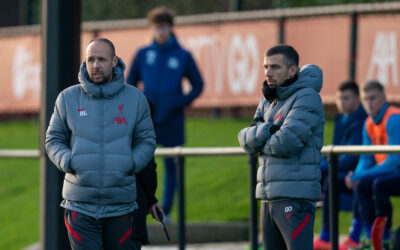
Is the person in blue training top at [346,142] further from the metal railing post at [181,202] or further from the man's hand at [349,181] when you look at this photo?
the metal railing post at [181,202]

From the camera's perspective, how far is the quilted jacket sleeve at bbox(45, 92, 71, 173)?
540cm

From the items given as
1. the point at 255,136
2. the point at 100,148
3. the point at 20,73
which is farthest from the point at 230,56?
the point at 100,148

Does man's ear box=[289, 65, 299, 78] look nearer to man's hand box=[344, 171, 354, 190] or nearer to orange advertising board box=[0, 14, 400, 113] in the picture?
man's hand box=[344, 171, 354, 190]

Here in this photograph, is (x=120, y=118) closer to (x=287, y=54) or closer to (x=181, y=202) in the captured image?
(x=287, y=54)

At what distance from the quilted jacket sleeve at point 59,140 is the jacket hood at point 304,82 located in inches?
49.1

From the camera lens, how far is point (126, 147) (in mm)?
5426

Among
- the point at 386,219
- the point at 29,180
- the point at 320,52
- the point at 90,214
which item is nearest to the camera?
the point at 90,214

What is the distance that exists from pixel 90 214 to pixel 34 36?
563 inches

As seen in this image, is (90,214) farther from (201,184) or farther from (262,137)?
(201,184)

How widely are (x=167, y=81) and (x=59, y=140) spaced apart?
412cm

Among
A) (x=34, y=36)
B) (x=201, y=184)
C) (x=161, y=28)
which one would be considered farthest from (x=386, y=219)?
(x=34, y=36)

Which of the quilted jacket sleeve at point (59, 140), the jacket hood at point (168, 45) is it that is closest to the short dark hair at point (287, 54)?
the quilted jacket sleeve at point (59, 140)

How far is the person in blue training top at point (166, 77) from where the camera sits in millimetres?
9375

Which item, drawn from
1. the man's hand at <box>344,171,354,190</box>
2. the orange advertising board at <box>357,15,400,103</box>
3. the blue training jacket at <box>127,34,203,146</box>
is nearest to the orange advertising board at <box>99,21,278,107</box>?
the orange advertising board at <box>357,15,400,103</box>
